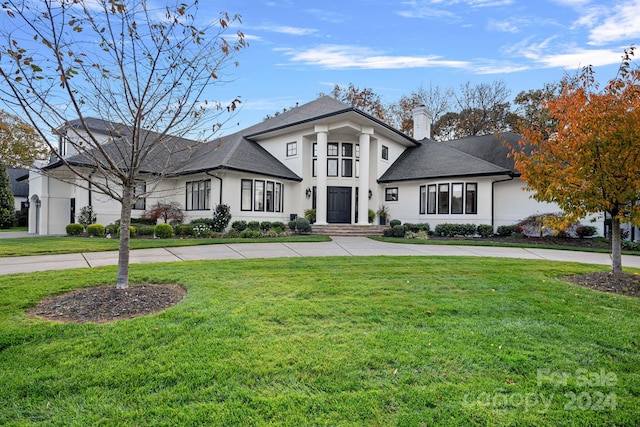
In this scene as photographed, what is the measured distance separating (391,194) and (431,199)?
2.66 meters

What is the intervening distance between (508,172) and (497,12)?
8.72 meters

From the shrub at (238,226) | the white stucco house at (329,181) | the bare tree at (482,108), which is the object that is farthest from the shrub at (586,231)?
the shrub at (238,226)

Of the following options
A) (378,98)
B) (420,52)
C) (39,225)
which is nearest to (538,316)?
(420,52)

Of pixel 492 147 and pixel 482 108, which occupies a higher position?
pixel 482 108

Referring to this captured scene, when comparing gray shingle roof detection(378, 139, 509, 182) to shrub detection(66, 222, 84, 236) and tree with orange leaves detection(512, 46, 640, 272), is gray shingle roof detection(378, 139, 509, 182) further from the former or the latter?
shrub detection(66, 222, 84, 236)

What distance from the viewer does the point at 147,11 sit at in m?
4.72

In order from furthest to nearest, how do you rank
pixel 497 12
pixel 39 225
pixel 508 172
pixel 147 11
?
pixel 39 225 < pixel 508 172 < pixel 497 12 < pixel 147 11

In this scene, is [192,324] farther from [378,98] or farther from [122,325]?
[378,98]

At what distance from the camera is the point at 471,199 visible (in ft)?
56.4

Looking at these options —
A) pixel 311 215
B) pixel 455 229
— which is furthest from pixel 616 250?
pixel 311 215

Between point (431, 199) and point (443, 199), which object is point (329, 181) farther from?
point (443, 199)

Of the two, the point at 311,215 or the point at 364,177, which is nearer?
the point at 364,177

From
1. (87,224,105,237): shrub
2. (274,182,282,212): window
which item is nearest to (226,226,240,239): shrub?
(274,182,282,212): window

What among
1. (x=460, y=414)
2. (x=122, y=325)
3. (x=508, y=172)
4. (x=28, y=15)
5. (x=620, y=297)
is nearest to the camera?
(x=460, y=414)
